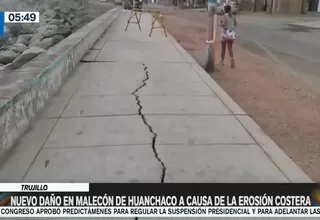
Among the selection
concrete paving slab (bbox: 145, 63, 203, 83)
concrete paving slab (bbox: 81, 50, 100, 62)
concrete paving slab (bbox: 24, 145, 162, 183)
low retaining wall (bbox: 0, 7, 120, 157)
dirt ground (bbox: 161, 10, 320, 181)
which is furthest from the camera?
concrete paving slab (bbox: 81, 50, 100, 62)

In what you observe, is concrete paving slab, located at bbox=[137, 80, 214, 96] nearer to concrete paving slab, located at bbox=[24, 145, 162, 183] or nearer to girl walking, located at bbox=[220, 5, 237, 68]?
concrete paving slab, located at bbox=[24, 145, 162, 183]

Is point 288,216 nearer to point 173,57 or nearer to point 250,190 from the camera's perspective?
point 250,190

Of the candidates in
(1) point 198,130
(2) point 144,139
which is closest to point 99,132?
(2) point 144,139

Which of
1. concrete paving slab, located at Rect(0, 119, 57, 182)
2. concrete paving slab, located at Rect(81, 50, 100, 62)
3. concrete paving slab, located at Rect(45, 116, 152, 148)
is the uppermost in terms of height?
concrete paving slab, located at Rect(81, 50, 100, 62)

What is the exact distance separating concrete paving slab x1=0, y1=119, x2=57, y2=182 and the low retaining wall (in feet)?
0.28

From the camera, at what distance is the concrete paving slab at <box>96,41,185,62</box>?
9.27 m

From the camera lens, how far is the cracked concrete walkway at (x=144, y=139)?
136 inches

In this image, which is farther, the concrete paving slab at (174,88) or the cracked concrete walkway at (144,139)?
the concrete paving slab at (174,88)

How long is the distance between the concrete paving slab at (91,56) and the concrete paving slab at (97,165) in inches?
202

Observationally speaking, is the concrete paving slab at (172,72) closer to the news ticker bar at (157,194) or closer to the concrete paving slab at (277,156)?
the concrete paving slab at (277,156)

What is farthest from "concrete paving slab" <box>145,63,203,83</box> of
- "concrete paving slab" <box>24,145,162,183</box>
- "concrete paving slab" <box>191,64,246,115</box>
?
"concrete paving slab" <box>24,145,162,183</box>

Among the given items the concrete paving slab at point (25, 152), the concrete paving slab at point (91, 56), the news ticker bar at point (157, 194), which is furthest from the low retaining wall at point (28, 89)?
the concrete paving slab at point (91, 56)

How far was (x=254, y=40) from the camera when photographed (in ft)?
54.9

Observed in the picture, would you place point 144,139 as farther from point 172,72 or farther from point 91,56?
point 91,56
